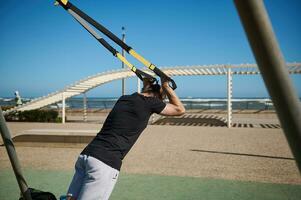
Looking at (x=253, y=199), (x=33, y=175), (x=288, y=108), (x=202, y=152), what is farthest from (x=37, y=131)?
(x=288, y=108)

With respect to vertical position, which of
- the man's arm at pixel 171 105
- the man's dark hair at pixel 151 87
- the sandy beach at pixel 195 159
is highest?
the man's dark hair at pixel 151 87

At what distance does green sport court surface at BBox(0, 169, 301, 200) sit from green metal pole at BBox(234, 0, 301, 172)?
4.95 metres

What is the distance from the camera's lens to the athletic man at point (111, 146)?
2.65 metres

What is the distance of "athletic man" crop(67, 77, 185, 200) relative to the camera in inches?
104

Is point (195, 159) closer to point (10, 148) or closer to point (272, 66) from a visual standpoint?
point (10, 148)

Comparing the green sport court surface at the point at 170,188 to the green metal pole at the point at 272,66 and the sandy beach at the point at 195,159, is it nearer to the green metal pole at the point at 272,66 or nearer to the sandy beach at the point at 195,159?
the sandy beach at the point at 195,159

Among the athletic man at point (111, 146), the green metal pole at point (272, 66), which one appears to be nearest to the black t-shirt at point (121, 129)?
the athletic man at point (111, 146)

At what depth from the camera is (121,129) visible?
2809 millimetres

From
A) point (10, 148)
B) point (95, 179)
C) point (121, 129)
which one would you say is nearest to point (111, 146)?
point (121, 129)

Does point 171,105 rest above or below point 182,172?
above

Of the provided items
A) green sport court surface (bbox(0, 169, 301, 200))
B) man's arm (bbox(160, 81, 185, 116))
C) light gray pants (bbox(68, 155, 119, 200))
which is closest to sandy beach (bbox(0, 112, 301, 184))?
green sport court surface (bbox(0, 169, 301, 200))

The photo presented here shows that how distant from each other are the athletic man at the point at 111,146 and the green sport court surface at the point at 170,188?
109 inches

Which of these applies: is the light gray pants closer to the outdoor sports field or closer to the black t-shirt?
the black t-shirt

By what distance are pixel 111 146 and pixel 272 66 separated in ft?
7.35
